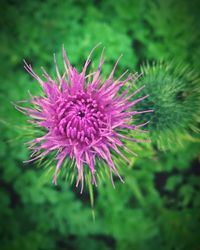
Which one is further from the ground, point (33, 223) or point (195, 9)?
point (195, 9)

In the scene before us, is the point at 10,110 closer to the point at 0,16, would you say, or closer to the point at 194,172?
the point at 0,16

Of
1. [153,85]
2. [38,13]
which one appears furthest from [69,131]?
[38,13]

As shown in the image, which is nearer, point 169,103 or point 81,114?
point 81,114

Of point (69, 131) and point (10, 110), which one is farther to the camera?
point (10, 110)

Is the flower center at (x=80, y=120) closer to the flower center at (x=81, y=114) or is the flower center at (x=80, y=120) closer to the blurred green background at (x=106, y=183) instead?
the flower center at (x=81, y=114)

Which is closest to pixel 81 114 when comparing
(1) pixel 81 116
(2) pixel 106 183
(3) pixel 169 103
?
(1) pixel 81 116

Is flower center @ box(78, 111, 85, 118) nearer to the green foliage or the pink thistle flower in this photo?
the pink thistle flower

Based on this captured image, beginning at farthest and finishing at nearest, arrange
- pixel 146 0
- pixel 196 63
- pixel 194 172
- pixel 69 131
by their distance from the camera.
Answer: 1. pixel 194 172
2. pixel 146 0
3. pixel 196 63
4. pixel 69 131

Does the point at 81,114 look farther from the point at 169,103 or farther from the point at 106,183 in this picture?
the point at 106,183
